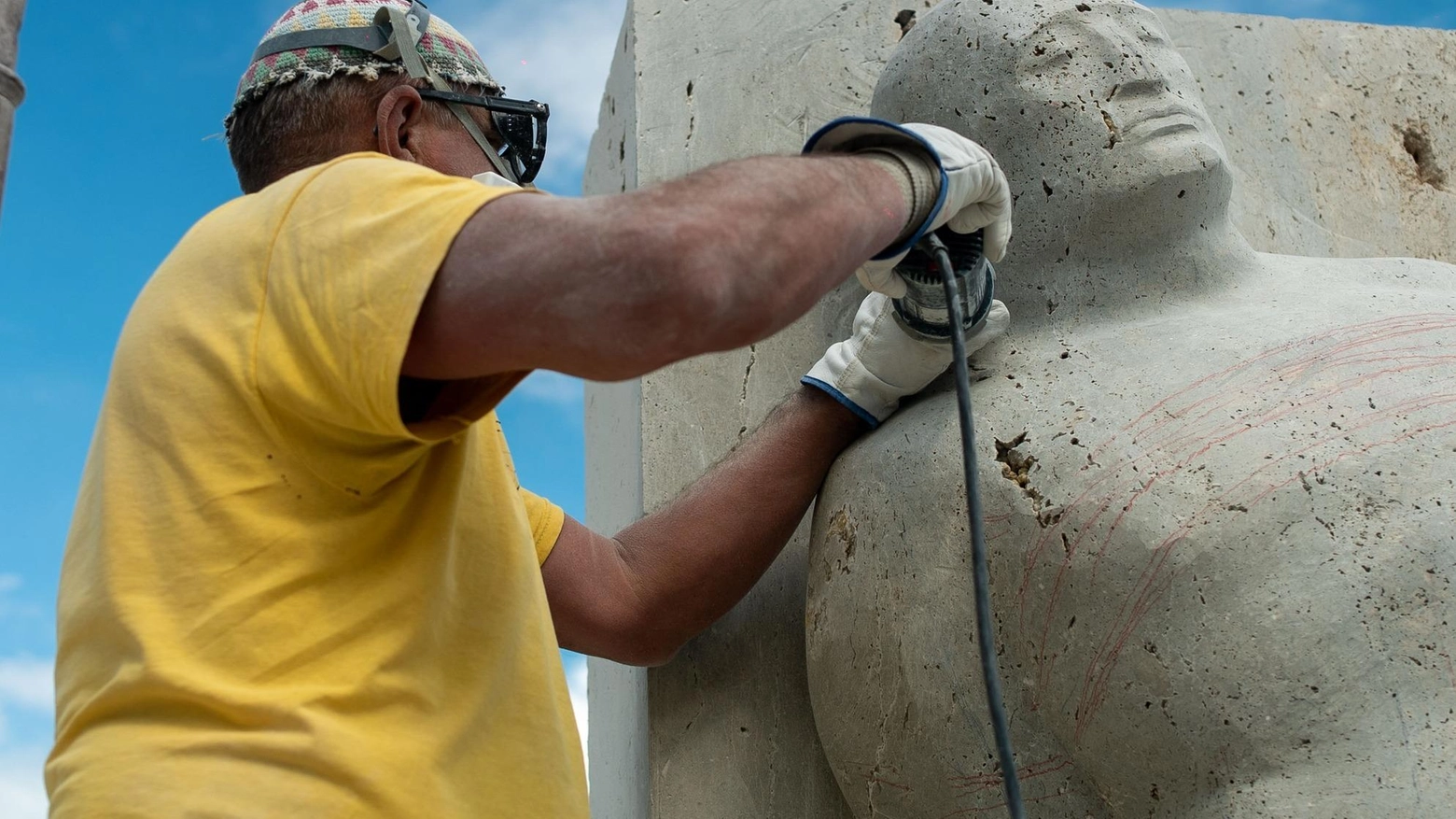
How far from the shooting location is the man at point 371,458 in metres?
1.37

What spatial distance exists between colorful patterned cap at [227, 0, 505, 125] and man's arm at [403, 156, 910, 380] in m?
0.81

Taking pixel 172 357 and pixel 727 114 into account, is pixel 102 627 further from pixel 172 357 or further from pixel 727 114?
pixel 727 114

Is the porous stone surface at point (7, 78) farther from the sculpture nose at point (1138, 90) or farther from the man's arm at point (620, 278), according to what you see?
the sculpture nose at point (1138, 90)

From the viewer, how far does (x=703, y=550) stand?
221 cm

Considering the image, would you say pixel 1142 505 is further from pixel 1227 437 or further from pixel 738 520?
pixel 738 520

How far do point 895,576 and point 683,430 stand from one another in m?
0.61

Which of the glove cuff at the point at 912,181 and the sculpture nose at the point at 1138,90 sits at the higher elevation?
the glove cuff at the point at 912,181

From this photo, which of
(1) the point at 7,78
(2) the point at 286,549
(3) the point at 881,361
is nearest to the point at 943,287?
(3) the point at 881,361

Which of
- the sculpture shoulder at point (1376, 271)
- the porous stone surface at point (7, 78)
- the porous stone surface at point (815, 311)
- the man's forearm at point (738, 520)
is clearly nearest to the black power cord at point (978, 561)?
the porous stone surface at point (815, 311)

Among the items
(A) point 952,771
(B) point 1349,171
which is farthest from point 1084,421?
(B) point 1349,171

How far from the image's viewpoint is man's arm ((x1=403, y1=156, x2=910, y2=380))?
4.47ft

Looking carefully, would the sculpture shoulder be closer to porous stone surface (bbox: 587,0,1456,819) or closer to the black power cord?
porous stone surface (bbox: 587,0,1456,819)

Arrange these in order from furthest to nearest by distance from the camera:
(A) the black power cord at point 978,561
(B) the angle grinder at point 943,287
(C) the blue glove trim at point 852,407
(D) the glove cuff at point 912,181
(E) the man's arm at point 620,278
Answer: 1. (C) the blue glove trim at point 852,407
2. (B) the angle grinder at point 943,287
3. (D) the glove cuff at point 912,181
4. (A) the black power cord at point 978,561
5. (E) the man's arm at point 620,278

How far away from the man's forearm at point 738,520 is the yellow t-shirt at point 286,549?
632 millimetres
